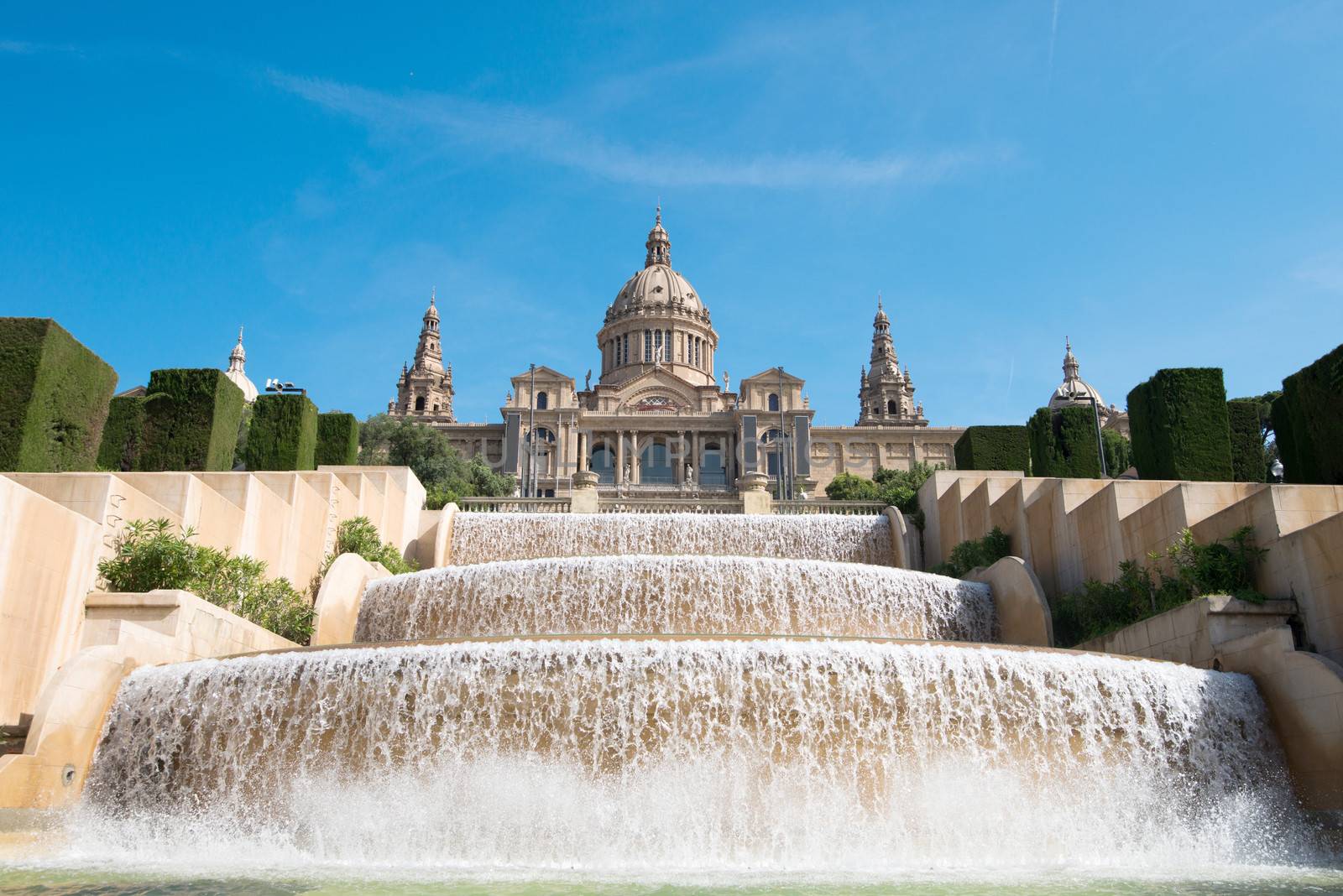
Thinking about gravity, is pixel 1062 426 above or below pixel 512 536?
above

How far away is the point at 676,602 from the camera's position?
17359 millimetres

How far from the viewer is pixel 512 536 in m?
23.4

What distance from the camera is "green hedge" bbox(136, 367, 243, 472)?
22766 millimetres

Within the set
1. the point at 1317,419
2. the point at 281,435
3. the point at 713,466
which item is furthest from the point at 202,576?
the point at 713,466

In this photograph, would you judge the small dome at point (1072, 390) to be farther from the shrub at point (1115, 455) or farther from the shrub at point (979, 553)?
the shrub at point (979, 553)

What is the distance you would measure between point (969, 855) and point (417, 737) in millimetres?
5594

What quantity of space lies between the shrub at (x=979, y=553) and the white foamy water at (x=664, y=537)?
187 cm

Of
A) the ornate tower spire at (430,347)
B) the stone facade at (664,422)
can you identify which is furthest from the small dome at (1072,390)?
the ornate tower spire at (430,347)

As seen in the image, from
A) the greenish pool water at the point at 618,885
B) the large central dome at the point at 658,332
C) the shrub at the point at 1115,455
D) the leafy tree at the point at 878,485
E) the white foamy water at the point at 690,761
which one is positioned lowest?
the greenish pool water at the point at 618,885

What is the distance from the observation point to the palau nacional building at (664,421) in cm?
7969

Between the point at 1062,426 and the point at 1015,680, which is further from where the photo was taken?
the point at 1062,426

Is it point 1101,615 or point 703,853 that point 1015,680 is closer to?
point 703,853

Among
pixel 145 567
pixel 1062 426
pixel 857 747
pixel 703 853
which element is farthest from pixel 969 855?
pixel 1062 426

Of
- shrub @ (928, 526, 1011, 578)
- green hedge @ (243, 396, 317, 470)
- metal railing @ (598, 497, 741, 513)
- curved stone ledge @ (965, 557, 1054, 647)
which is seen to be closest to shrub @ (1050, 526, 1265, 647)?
curved stone ledge @ (965, 557, 1054, 647)
